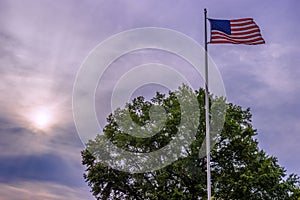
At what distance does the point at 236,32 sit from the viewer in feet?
58.7

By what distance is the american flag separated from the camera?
1764cm

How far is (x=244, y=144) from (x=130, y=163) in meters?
8.85

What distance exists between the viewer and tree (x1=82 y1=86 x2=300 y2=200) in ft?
91.4

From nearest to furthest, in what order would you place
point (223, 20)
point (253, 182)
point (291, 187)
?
point (223, 20) → point (253, 182) → point (291, 187)

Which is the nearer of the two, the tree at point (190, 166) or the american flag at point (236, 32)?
the american flag at point (236, 32)

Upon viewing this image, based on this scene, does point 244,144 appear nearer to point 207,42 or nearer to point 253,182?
point 253,182

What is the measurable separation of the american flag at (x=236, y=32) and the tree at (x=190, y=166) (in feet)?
40.6

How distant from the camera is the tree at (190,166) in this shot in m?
27.8

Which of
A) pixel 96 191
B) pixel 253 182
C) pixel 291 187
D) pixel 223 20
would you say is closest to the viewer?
pixel 223 20

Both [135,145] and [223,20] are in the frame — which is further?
[135,145]

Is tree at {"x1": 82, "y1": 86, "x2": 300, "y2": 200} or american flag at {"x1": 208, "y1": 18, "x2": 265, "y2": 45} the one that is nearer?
american flag at {"x1": 208, "y1": 18, "x2": 265, "y2": 45}

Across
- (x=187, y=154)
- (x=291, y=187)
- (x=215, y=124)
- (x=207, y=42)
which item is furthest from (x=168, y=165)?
(x=207, y=42)

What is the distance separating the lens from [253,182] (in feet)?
89.5

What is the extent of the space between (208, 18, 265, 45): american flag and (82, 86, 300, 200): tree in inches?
488
